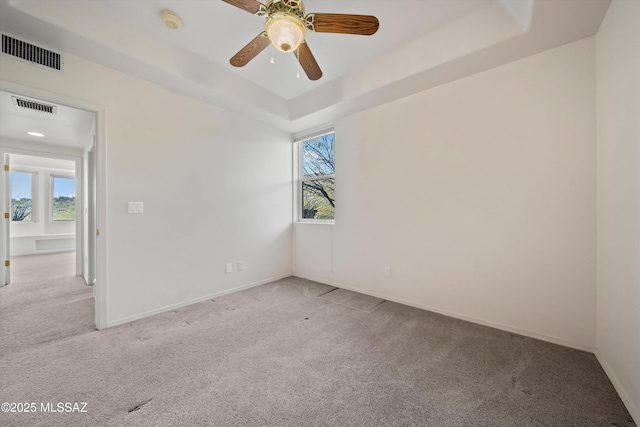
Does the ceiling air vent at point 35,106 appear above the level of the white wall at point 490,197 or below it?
above

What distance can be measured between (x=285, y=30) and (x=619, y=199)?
2385mm

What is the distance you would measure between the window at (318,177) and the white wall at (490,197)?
53 centimetres

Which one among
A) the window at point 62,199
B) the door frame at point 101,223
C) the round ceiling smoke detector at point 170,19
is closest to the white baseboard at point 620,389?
the door frame at point 101,223

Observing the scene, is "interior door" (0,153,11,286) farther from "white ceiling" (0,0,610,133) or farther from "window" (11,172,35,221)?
"window" (11,172,35,221)

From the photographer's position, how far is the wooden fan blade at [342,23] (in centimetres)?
153

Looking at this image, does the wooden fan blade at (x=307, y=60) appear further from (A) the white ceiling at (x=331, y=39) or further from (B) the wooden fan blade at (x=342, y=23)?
(A) the white ceiling at (x=331, y=39)

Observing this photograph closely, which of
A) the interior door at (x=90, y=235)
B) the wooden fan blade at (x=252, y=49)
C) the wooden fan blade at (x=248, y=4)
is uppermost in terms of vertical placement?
the wooden fan blade at (x=248, y=4)

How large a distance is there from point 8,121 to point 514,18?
5.87m

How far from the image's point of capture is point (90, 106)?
2.25 meters

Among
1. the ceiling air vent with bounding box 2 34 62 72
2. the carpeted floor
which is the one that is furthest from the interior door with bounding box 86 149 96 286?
the ceiling air vent with bounding box 2 34 62 72

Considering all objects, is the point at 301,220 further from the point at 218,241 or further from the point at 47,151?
the point at 47,151

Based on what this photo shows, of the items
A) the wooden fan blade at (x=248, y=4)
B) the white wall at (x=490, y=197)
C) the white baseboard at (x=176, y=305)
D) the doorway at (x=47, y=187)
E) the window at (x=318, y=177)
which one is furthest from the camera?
the window at (x=318, y=177)

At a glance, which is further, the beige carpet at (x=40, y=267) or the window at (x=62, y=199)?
the window at (x=62, y=199)

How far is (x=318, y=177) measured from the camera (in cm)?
404
